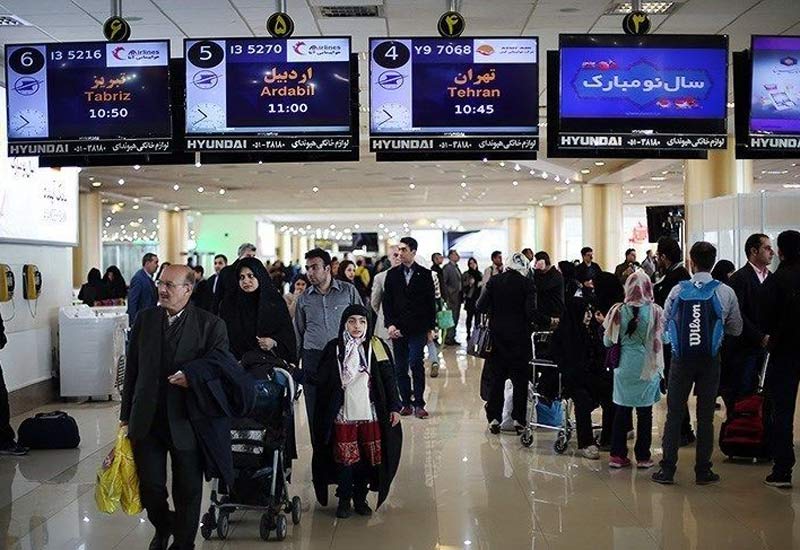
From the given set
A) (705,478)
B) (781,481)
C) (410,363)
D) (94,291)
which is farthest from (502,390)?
(94,291)

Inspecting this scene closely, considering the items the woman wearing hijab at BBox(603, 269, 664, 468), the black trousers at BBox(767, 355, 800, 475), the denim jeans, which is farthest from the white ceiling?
the black trousers at BBox(767, 355, 800, 475)

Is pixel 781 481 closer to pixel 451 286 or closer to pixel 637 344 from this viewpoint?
pixel 637 344

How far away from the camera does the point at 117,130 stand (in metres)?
8.03

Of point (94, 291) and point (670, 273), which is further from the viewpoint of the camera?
point (94, 291)

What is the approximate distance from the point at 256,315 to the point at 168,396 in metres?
1.81

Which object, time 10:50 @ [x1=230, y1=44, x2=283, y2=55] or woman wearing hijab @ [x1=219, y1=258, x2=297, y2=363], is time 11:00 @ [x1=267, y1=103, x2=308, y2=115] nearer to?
time 10:50 @ [x1=230, y1=44, x2=283, y2=55]

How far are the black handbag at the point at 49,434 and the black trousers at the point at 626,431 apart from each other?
16.3 feet

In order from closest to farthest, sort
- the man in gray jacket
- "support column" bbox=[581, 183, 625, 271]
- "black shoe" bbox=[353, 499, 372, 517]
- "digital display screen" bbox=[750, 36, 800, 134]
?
"black shoe" bbox=[353, 499, 372, 517] < "digital display screen" bbox=[750, 36, 800, 134] < the man in gray jacket < "support column" bbox=[581, 183, 625, 271]

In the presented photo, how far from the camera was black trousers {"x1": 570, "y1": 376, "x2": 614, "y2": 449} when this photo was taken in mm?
8562

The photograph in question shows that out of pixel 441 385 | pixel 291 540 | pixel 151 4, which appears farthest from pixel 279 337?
pixel 441 385

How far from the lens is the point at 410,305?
10.7 metres

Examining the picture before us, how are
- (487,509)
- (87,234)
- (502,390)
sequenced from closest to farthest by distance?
(487,509)
(502,390)
(87,234)

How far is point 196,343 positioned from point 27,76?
4.13 meters

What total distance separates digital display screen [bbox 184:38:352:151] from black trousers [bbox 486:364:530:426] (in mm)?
2982
